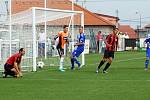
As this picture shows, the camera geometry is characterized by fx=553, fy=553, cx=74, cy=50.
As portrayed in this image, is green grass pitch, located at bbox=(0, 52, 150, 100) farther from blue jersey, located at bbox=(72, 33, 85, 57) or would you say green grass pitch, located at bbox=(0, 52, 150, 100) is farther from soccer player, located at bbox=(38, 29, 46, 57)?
soccer player, located at bbox=(38, 29, 46, 57)

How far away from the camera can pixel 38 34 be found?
101ft

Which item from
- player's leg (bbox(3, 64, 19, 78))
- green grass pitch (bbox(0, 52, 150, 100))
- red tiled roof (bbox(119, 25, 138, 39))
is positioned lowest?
green grass pitch (bbox(0, 52, 150, 100))

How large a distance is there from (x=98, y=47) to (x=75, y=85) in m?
39.0

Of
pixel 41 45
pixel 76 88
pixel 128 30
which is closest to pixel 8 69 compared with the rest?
pixel 76 88

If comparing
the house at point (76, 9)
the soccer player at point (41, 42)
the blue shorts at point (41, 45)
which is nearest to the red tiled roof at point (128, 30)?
the house at point (76, 9)

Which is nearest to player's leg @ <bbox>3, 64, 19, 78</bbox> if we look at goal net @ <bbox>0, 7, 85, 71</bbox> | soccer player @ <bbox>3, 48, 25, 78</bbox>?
soccer player @ <bbox>3, 48, 25, 78</bbox>

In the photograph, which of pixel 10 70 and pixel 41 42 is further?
pixel 41 42

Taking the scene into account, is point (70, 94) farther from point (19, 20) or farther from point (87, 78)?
point (19, 20)

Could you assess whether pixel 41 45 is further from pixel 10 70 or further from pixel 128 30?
Answer: pixel 128 30

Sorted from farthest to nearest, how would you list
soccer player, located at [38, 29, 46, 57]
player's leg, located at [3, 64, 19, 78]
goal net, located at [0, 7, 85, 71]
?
soccer player, located at [38, 29, 46, 57] < goal net, located at [0, 7, 85, 71] < player's leg, located at [3, 64, 19, 78]

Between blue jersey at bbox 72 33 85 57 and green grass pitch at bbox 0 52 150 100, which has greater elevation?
blue jersey at bbox 72 33 85 57

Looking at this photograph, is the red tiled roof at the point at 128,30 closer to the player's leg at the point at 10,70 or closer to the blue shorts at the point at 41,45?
the blue shorts at the point at 41,45

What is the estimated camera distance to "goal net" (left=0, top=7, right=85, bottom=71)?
84.3 ft

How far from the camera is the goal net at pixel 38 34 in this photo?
25703mm
